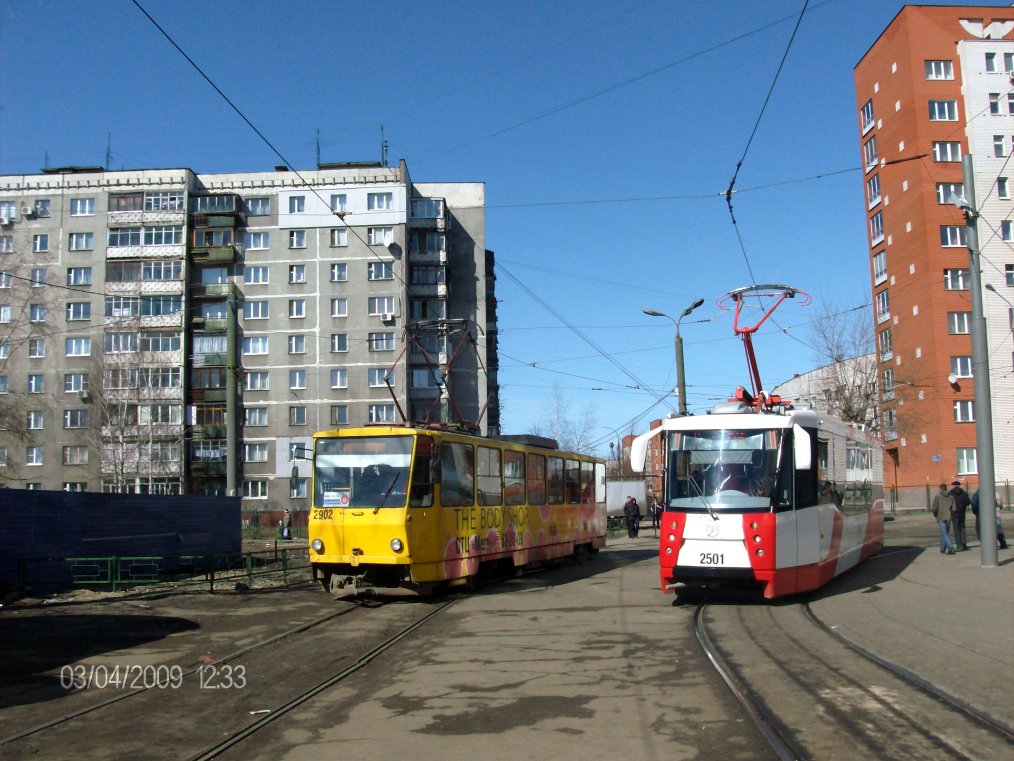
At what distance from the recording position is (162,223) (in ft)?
190

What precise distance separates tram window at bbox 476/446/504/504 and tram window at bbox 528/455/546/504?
194 centimetres

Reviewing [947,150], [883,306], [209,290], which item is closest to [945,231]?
[947,150]

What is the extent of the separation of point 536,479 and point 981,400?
9142 millimetres

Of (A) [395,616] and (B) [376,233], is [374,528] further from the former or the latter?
(B) [376,233]

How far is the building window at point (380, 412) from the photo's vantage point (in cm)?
5625

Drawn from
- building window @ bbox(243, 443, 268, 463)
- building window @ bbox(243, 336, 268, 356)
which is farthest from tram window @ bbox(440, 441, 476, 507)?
building window @ bbox(243, 336, 268, 356)

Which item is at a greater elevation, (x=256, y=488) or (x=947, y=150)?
(x=947, y=150)

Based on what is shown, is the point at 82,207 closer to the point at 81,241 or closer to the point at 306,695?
the point at 81,241

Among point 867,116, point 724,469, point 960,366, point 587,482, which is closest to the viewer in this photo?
point 724,469

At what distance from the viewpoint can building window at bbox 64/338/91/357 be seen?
188 ft

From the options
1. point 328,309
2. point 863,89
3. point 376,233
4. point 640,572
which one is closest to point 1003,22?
point 863,89

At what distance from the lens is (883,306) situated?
5862 centimetres

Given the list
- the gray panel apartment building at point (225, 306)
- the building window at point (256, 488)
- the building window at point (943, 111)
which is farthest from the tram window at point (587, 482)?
the building window at point (943, 111)

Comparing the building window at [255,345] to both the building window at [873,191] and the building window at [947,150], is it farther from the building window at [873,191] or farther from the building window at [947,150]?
the building window at [947,150]
